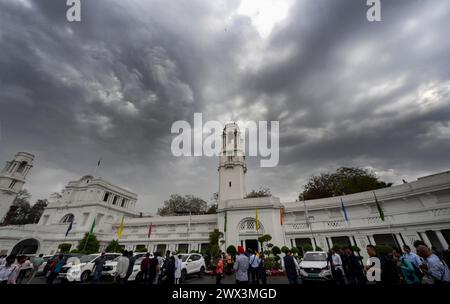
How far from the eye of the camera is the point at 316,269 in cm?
994

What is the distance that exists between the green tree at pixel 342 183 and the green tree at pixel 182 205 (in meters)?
26.2

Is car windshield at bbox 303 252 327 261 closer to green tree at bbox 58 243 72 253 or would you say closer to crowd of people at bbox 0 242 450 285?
crowd of people at bbox 0 242 450 285

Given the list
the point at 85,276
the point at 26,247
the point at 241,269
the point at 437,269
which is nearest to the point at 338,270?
Result: the point at 437,269

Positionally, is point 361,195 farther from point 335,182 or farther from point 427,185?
point 335,182

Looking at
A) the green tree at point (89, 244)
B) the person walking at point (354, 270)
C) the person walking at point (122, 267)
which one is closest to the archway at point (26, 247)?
the green tree at point (89, 244)

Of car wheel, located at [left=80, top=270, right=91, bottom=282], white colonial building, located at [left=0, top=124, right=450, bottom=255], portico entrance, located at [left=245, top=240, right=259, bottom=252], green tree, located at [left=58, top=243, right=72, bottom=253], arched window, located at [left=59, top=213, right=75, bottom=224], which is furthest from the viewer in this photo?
arched window, located at [left=59, top=213, right=75, bottom=224]

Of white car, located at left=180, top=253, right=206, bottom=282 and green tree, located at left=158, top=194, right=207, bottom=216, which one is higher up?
green tree, located at left=158, top=194, right=207, bottom=216

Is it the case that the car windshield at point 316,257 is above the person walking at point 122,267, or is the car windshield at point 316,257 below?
above

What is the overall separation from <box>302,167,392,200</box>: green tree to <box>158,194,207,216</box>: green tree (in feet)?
86.0

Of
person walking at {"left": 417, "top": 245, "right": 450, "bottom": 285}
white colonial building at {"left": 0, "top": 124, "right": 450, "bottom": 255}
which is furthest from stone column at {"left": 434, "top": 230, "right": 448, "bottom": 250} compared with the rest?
person walking at {"left": 417, "top": 245, "right": 450, "bottom": 285}

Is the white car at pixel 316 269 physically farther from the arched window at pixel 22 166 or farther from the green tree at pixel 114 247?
the arched window at pixel 22 166

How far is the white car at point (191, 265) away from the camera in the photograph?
11803mm

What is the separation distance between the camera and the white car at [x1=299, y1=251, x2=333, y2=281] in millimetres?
9694
